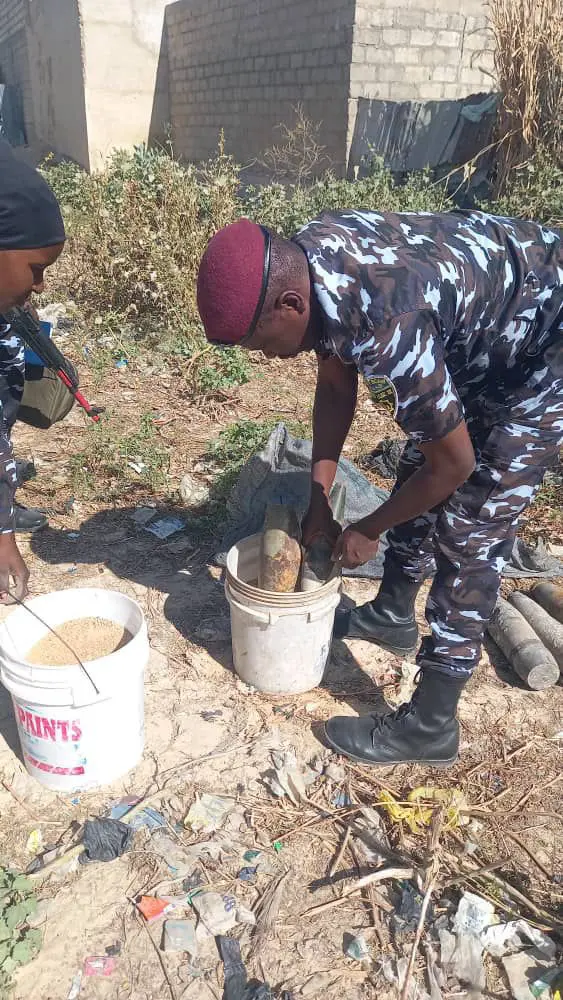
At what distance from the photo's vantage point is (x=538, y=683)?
2.77m

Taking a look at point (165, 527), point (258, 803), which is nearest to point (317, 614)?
point (258, 803)

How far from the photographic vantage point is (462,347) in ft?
6.24

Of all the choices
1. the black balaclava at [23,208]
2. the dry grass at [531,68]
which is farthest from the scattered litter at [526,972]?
the dry grass at [531,68]

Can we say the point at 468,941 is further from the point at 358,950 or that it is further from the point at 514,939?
the point at 358,950

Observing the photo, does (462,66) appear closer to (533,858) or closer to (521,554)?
(521,554)

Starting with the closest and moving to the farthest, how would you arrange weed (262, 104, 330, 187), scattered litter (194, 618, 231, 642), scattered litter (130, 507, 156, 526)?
1. scattered litter (194, 618, 231, 642)
2. scattered litter (130, 507, 156, 526)
3. weed (262, 104, 330, 187)

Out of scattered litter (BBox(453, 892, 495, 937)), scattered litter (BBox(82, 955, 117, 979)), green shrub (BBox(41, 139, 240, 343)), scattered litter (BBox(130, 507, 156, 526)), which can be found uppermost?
green shrub (BBox(41, 139, 240, 343))

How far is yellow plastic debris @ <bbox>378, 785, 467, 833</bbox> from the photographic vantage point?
86.0 inches

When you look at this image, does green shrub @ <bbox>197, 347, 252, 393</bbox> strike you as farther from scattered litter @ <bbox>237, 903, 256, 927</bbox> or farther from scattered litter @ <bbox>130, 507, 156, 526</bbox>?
scattered litter @ <bbox>237, 903, 256, 927</bbox>

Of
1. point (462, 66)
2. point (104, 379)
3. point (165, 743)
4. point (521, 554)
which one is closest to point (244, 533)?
point (165, 743)

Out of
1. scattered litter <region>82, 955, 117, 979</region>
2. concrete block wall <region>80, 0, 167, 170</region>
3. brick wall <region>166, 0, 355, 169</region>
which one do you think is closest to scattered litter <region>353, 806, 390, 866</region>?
scattered litter <region>82, 955, 117, 979</region>

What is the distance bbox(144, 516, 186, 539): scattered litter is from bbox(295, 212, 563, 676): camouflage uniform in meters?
1.76

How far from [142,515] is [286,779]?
1.91 metres

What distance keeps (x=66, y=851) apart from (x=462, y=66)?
328 inches
